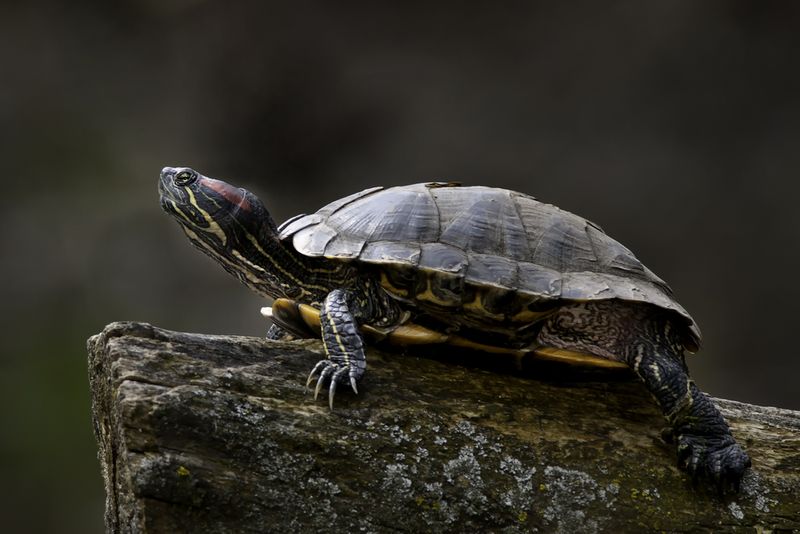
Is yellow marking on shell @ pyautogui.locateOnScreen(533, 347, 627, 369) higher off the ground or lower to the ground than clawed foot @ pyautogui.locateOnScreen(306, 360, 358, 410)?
lower

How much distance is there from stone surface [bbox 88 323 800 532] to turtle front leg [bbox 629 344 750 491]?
0.08 meters

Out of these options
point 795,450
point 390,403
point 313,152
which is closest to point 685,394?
point 795,450

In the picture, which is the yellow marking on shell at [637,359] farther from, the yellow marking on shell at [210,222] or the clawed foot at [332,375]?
the yellow marking on shell at [210,222]

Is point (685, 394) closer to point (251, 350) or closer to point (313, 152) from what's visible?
point (251, 350)

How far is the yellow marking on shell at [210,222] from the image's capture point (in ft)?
11.7

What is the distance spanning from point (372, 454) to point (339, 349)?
→ 472mm

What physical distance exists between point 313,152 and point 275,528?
18.5 ft

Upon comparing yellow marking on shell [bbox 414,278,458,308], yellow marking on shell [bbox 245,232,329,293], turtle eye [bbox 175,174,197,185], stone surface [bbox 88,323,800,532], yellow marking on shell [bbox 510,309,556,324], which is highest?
turtle eye [bbox 175,174,197,185]

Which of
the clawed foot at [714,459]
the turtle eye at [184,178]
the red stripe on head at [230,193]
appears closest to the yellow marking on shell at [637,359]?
the clawed foot at [714,459]

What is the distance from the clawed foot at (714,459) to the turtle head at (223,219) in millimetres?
2141

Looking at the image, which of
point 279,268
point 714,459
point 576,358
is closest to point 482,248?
point 576,358

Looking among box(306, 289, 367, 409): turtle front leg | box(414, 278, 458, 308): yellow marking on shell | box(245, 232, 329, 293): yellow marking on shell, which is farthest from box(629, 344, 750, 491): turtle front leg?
box(245, 232, 329, 293): yellow marking on shell

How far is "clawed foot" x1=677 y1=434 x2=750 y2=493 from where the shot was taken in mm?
2768

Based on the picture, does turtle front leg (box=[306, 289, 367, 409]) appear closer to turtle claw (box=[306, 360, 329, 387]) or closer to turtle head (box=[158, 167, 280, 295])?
turtle claw (box=[306, 360, 329, 387])
